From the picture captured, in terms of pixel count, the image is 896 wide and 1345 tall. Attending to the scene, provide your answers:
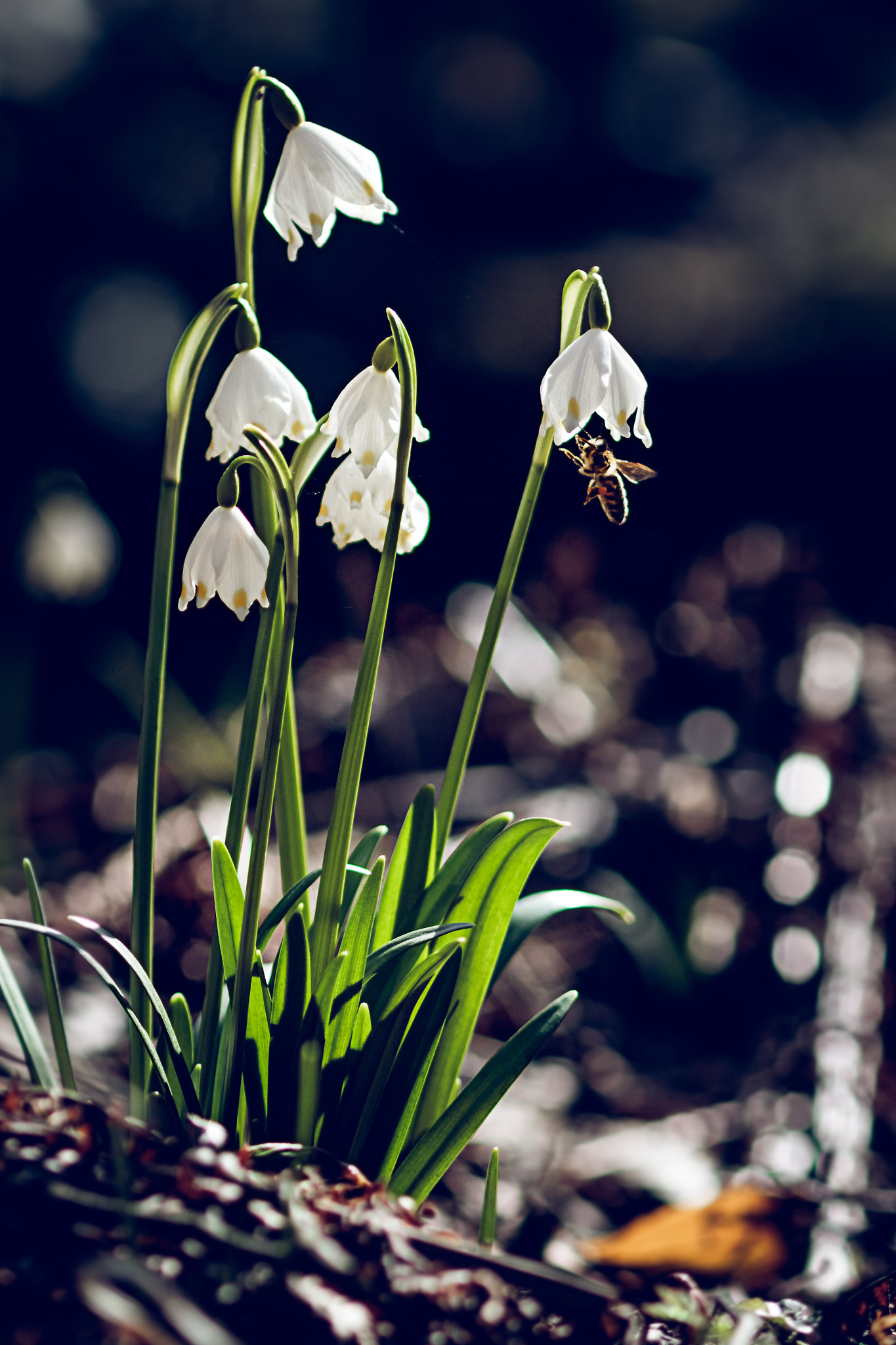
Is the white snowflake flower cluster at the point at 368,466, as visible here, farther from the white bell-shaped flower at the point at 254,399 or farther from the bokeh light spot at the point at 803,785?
the bokeh light spot at the point at 803,785

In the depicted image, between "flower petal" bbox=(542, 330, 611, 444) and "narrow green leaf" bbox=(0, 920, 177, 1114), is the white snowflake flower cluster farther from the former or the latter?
Answer: "narrow green leaf" bbox=(0, 920, 177, 1114)

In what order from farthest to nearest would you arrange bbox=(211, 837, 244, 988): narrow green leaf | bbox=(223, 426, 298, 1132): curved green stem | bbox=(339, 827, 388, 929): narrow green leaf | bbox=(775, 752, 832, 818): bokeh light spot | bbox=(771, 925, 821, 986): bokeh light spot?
bbox=(775, 752, 832, 818): bokeh light spot
bbox=(771, 925, 821, 986): bokeh light spot
bbox=(339, 827, 388, 929): narrow green leaf
bbox=(211, 837, 244, 988): narrow green leaf
bbox=(223, 426, 298, 1132): curved green stem

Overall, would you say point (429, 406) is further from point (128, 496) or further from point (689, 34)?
point (689, 34)

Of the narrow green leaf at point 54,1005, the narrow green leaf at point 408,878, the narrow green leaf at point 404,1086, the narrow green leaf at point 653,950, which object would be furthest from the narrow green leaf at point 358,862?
the narrow green leaf at point 653,950

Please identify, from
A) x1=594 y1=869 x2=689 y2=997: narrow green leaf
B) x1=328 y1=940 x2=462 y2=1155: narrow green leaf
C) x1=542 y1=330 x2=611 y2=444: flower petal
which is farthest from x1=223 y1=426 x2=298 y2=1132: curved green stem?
x1=594 y1=869 x2=689 y2=997: narrow green leaf

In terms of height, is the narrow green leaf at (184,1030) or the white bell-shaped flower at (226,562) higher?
the white bell-shaped flower at (226,562)

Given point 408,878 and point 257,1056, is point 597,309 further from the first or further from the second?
point 257,1056

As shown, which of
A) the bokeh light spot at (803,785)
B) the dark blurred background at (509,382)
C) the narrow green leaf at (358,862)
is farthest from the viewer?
→ the dark blurred background at (509,382)
